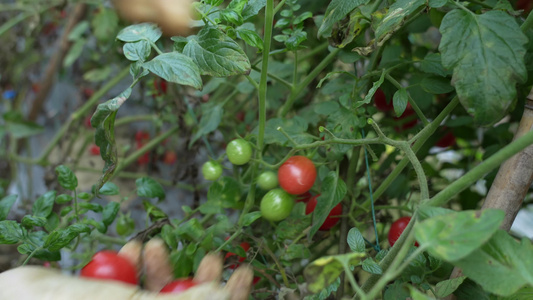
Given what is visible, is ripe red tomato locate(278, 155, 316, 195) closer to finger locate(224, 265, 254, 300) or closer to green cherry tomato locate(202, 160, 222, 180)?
green cherry tomato locate(202, 160, 222, 180)

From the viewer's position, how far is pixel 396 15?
1.77ft

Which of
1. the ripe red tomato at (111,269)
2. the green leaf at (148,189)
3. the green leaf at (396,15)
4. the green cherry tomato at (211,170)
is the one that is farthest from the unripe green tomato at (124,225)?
the green leaf at (396,15)

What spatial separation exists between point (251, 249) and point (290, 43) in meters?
0.32

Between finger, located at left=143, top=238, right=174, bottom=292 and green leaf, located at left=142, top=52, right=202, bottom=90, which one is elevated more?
green leaf, located at left=142, top=52, right=202, bottom=90

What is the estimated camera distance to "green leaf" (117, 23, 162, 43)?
0.59m

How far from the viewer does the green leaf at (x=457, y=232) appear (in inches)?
14.5

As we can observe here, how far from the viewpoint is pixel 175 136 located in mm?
1463

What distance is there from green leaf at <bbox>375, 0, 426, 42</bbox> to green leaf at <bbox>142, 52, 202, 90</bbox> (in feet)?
0.74

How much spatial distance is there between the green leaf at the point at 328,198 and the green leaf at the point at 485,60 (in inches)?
9.0

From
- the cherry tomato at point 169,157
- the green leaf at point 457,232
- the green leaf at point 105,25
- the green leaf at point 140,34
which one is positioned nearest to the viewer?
the green leaf at point 457,232

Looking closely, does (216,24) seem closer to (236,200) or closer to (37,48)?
(236,200)

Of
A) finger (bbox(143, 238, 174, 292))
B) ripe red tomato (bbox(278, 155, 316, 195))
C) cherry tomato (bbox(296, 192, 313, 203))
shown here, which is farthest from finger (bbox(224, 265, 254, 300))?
cherry tomato (bbox(296, 192, 313, 203))

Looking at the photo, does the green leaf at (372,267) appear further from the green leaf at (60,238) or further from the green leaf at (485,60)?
the green leaf at (60,238)

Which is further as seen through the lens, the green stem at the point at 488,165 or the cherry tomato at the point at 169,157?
the cherry tomato at the point at 169,157
